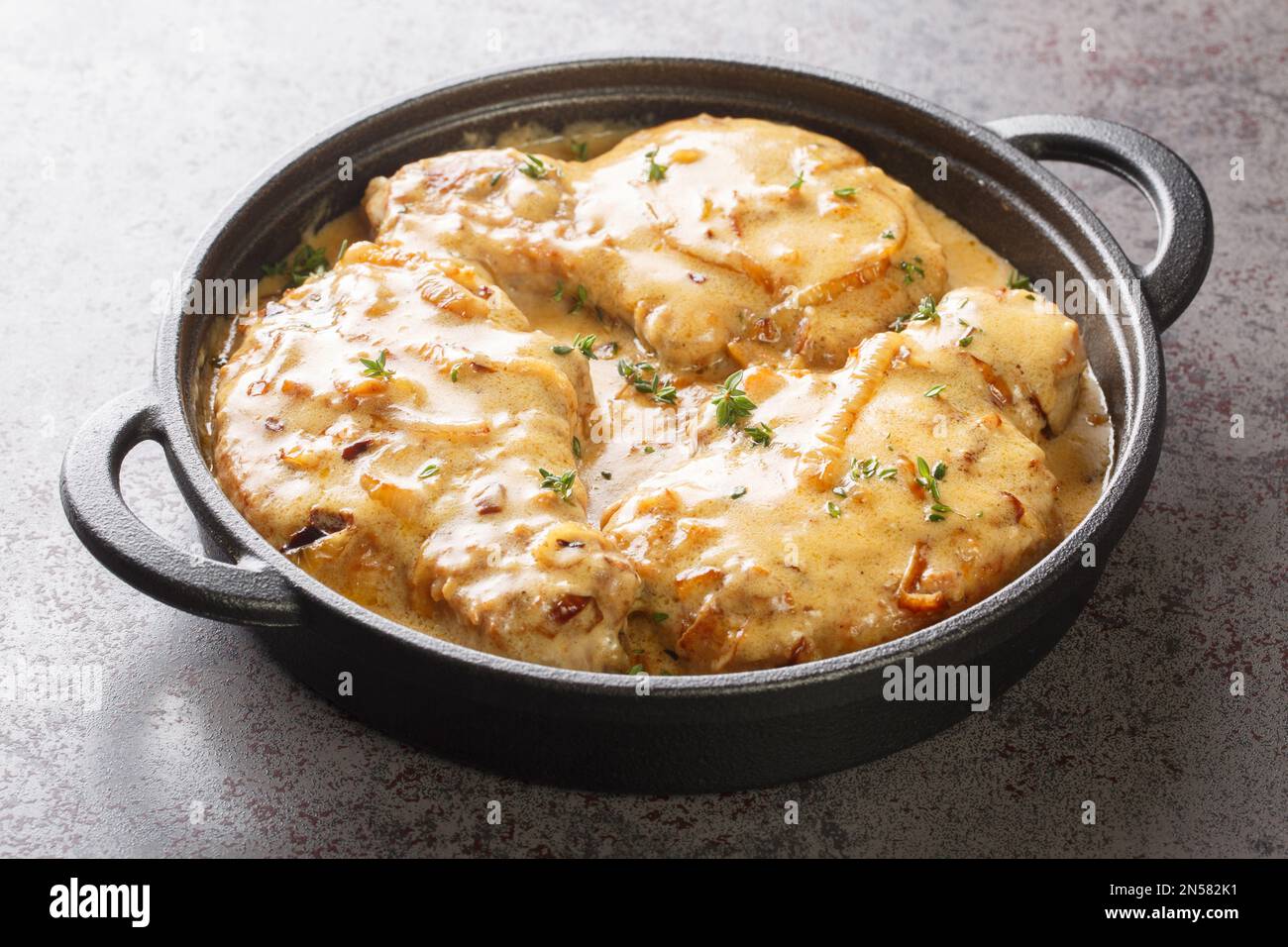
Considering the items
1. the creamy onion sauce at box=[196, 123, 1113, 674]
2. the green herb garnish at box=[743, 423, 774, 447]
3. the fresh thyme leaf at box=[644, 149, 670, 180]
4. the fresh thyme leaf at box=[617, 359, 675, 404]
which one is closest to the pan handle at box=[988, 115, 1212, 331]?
the creamy onion sauce at box=[196, 123, 1113, 674]

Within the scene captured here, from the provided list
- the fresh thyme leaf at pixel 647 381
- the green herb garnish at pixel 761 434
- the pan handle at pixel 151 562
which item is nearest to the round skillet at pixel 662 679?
the pan handle at pixel 151 562

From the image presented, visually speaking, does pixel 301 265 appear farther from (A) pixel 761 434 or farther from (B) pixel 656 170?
(A) pixel 761 434

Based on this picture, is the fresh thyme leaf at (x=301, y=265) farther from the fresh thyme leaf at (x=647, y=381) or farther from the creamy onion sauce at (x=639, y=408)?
the fresh thyme leaf at (x=647, y=381)

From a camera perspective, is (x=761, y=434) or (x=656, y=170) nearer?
(x=761, y=434)

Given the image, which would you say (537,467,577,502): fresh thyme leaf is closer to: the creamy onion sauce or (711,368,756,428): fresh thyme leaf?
the creamy onion sauce

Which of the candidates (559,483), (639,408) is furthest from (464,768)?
(639,408)

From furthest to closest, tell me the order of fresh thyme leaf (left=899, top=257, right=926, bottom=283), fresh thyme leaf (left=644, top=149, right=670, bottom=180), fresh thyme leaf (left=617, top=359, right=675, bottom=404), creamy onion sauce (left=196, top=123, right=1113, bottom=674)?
fresh thyme leaf (left=644, top=149, right=670, bottom=180), fresh thyme leaf (left=899, top=257, right=926, bottom=283), fresh thyme leaf (left=617, top=359, right=675, bottom=404), creamy onion sauce (left=196, top=123, right=1113, bottom=674)

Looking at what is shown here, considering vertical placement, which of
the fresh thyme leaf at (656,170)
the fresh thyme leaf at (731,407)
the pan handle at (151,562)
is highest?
the fresh thyme leaf at (656,170)
